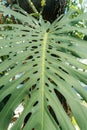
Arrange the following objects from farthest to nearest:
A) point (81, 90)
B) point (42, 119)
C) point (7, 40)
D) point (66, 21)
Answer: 1. point (66, 21)
2. point (7, 40)
3. point (81, 90)
4. point (42, 119)

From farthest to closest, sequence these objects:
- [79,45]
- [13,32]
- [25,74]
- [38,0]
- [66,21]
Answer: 1. [38,0]
2. [66,21]
3. [13,32]
4. [79,45]
5. [25,74]

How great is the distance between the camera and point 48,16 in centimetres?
208

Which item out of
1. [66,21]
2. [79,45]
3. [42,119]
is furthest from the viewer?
[66,21]

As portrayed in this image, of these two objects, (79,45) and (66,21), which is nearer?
Result: (79,45)

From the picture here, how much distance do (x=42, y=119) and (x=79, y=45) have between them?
1.48 ft

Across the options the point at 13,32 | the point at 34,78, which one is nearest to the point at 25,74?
the point at 34,78

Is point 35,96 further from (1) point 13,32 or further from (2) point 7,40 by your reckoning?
(1) point 13,32

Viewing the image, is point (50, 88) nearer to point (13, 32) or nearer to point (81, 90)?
point (81, 90)

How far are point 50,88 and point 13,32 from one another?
1.73 ft

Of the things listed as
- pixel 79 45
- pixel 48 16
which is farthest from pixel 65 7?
pixel 79 45

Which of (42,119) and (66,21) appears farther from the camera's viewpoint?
(66,21)

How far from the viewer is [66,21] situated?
1.44 metres

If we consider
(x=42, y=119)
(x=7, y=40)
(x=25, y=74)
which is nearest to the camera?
(x=42, y=119)

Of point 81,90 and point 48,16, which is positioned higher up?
point 81,90
